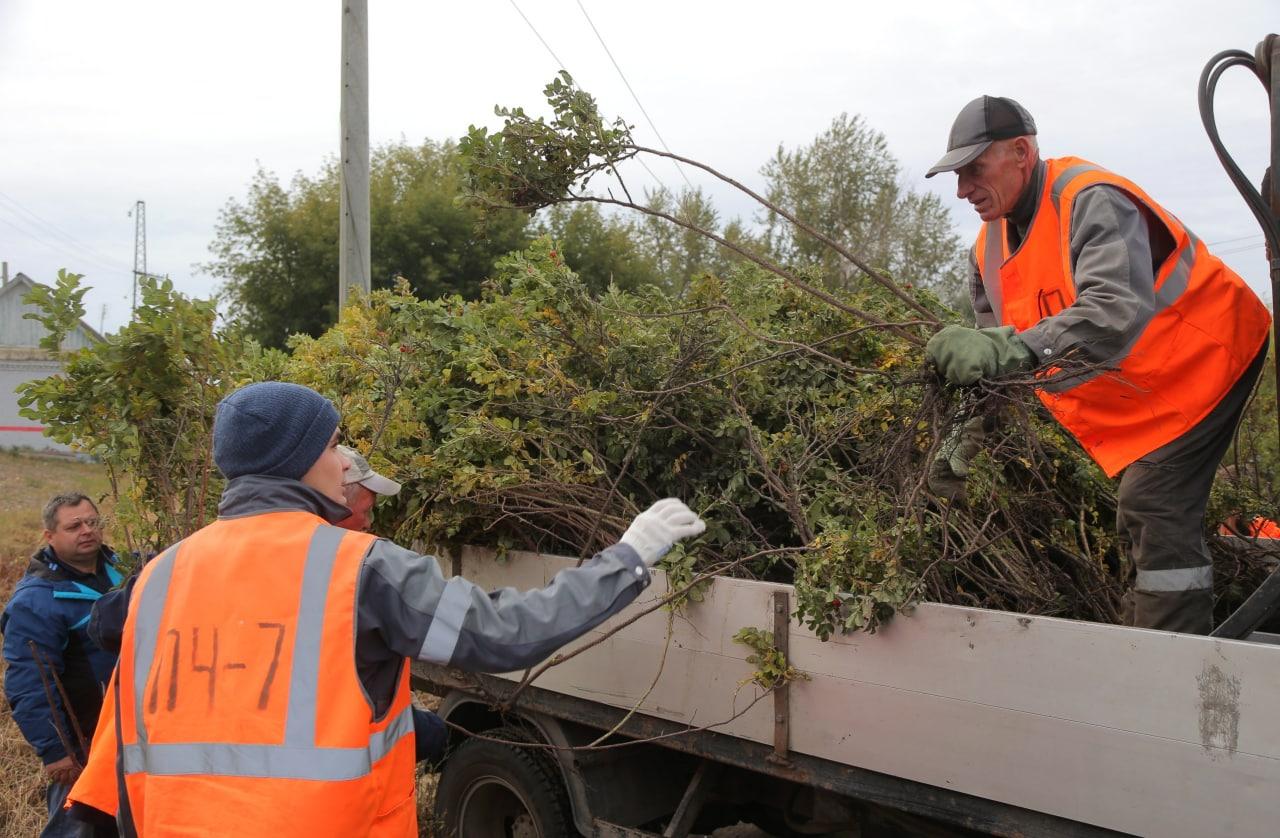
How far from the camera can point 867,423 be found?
3.53 meters

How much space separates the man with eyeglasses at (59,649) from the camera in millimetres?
3756

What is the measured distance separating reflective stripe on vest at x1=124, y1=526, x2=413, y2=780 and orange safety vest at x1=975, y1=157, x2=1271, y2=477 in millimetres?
1897

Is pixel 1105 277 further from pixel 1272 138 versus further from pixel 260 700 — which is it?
pixel 260 700

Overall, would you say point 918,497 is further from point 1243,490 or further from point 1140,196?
point 1243,490

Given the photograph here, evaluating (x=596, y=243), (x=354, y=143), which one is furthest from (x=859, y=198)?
(x=354, y=143)

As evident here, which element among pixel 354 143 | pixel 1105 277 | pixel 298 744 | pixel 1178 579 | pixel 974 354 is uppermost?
pixel 354 143

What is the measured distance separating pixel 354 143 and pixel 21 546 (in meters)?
6.13

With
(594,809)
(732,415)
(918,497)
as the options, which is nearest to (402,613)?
(918,497)

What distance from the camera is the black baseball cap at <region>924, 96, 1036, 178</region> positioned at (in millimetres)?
3047

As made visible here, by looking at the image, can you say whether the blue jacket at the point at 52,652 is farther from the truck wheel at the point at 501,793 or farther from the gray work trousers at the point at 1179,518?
the gray work trousers at the point at 1179,518

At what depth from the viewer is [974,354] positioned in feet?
7.99

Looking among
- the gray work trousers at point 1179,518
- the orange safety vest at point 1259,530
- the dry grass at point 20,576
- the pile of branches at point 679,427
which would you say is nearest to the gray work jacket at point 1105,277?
the gray work trousers at point 1179,518

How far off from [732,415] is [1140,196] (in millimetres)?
1469

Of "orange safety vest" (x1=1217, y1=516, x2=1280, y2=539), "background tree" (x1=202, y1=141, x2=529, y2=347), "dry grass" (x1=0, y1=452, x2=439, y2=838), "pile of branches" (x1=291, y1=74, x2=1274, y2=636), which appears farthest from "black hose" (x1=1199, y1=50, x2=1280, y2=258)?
"background tree" (x1=202, y1=141, x2=529, y2=347)
